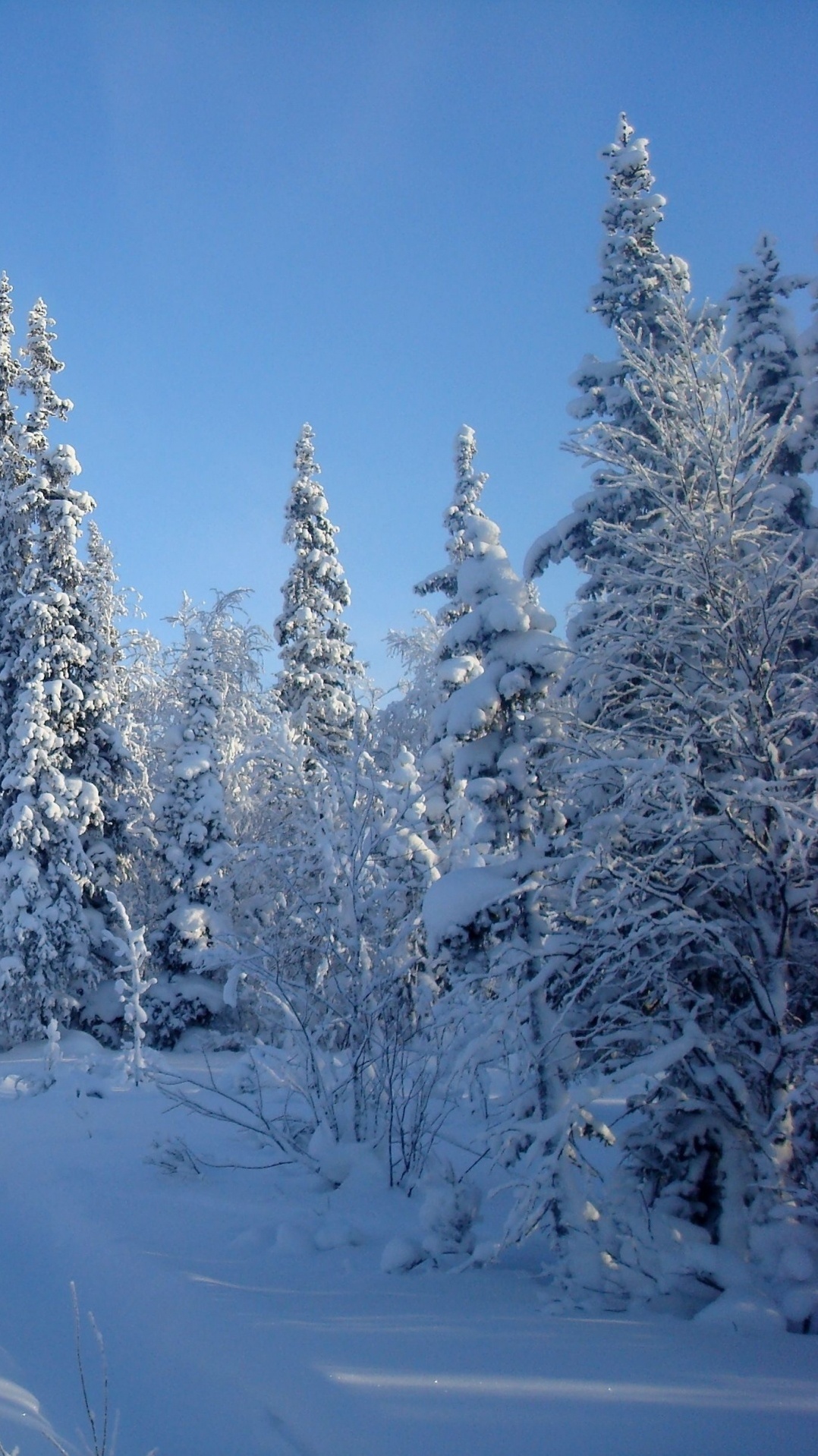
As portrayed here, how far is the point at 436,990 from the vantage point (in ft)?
43.2

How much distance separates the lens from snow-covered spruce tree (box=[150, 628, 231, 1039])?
74.9 ft

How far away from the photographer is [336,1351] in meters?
5.74

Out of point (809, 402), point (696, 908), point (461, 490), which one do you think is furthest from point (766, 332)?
point (696, 908)

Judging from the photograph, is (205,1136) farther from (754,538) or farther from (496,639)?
(754,538)

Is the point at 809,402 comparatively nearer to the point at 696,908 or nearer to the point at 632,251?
the point at 632,251

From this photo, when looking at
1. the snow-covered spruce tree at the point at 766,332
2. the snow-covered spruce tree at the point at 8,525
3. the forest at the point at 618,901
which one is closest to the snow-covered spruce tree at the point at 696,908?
the forest at the point at 618,901

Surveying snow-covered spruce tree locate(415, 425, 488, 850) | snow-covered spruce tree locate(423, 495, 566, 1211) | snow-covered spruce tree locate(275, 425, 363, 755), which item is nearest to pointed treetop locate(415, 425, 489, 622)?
snow-covered spruce tree locate(415, 425, 488, 850)

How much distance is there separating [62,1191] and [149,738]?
28.3 meters

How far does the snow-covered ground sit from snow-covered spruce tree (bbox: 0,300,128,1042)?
40.2 feet

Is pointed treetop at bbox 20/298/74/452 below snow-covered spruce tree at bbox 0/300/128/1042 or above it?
above

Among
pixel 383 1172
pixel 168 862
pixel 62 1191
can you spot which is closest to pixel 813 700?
pixel 383 1172

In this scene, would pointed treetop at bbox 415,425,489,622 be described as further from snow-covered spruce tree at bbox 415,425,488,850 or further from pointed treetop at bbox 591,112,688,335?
pointed treetop at bbox 591,112,688,335

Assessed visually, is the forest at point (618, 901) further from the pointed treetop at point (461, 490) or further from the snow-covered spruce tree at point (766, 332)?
the pointed treetop at point (461, 490)

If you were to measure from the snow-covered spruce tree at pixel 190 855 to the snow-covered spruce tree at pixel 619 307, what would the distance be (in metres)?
13.1
